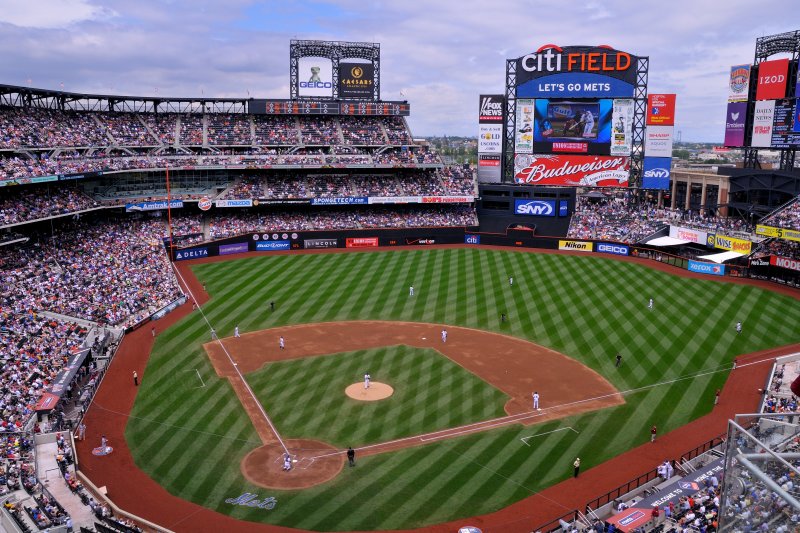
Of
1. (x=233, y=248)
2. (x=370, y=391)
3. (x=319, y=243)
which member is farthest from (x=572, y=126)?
(x=370, y=391)

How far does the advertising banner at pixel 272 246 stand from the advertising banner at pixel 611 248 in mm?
30004

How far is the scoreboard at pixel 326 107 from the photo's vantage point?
68125 mm

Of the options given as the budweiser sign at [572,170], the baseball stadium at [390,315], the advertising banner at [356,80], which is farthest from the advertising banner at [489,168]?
the advertising banner at [356,80]

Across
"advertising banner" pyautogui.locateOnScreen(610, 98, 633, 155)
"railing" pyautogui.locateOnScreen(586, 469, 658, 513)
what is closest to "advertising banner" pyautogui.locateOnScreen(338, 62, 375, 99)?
"advertising banner" pyautogui.locateOnScreen(610, 98, 633, 155)

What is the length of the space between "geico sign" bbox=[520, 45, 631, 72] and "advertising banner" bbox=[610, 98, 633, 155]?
3.54 meters

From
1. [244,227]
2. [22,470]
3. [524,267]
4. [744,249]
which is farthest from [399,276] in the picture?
[22,470]

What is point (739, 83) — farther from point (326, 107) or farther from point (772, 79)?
point (326, 107)

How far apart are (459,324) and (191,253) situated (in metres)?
29.3

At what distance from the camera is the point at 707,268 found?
50750 millimetres

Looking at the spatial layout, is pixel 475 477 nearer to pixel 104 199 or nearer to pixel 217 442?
pixel 217 442

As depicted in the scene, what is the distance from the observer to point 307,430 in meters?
25.4

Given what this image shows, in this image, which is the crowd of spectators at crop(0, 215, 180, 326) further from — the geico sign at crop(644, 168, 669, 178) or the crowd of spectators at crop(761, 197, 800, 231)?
the geico sign at crop(644, 168, 669, 178)

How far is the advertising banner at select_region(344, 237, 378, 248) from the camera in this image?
61.2 meters

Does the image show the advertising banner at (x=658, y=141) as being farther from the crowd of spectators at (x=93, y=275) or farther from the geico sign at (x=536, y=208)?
the crowd of spectators at (x=93, y=275)
